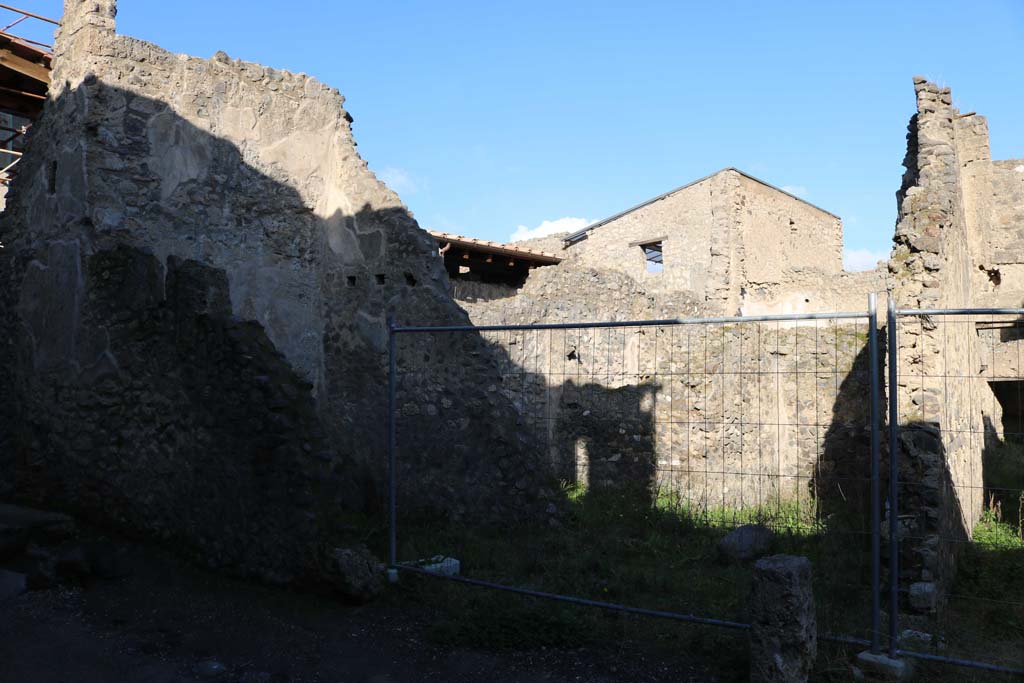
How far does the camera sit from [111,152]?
21.5 feet

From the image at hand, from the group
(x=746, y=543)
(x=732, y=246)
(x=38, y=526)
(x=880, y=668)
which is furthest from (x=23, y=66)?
(x=732, y=246)

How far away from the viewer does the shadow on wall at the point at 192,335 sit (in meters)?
5.48

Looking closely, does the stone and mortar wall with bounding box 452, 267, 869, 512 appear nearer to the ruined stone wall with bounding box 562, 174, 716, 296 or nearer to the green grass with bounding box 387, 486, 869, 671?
the green grass with bounding box 387, 486, 869, 671

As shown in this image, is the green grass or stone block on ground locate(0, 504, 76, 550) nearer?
the green grass

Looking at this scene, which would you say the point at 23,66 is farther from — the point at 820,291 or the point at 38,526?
the point at 820,291

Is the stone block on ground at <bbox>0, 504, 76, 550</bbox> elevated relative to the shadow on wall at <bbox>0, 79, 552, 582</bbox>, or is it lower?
lower

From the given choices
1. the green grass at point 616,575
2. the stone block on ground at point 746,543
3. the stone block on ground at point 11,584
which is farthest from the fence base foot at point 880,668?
the stone block on ground at point 11,584

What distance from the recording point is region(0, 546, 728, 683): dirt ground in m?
4.25

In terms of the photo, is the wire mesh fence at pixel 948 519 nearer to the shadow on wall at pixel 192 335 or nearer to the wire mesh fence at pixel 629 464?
the wire mesh fence at pixel 629 464

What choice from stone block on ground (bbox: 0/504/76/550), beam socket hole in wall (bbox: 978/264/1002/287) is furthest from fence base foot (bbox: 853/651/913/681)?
beam socket hole in wall (bbox: 978/264/1002/287)

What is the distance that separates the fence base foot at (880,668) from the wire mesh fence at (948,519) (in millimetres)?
332

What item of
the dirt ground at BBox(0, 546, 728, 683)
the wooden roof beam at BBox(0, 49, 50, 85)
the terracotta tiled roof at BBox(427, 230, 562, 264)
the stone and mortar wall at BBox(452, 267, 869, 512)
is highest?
the wooden roof beam at BBox(0, 49, 50, 85)

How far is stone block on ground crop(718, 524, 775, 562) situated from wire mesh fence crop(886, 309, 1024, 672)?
1.20m

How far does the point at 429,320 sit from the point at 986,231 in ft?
36.1
